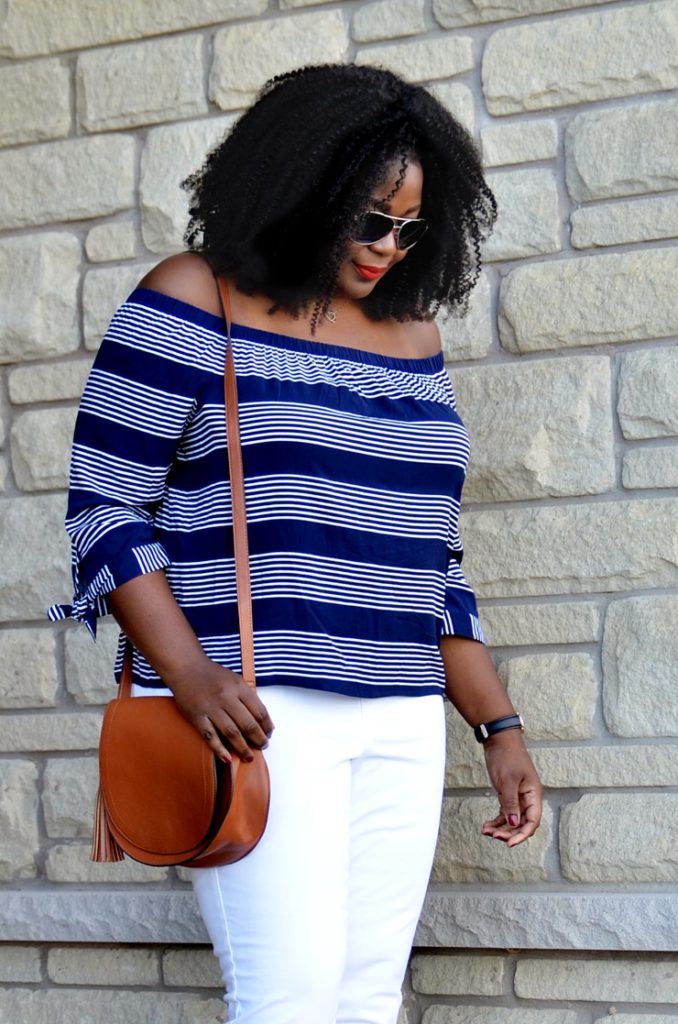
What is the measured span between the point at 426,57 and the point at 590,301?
652 mm

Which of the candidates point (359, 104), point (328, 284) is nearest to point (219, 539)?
point (328, 284)

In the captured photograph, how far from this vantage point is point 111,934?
2.96 m

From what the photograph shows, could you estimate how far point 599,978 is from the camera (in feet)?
8.95

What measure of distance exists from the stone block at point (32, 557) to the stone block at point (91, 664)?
4.2 inches

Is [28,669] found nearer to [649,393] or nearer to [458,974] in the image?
[458,974]

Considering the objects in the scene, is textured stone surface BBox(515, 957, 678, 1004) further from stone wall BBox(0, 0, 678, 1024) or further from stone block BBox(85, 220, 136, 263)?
stone block BBox(85, 220, 136, 263)

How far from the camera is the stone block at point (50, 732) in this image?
3072mm

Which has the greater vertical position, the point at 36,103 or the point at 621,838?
the point at 36,103

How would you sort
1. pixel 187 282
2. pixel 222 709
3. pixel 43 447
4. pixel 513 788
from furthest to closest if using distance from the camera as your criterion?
pixel 43 447 → pixel 513 788 → pixel 187 282 → pixel 222 709

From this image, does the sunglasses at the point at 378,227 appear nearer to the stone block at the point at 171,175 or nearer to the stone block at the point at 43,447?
the stone block at the point at 171,175

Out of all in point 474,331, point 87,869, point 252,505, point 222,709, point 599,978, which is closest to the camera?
point 222,709

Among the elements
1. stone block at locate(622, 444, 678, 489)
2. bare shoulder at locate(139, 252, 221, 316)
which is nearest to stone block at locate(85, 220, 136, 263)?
bare shoulder at locate(139, 252, 221, 316)

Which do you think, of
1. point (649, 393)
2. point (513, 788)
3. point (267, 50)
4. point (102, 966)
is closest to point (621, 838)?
point (513, 788)

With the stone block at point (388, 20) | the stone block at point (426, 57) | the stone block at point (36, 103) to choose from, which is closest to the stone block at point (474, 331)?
the stone block at point (426, 57)
